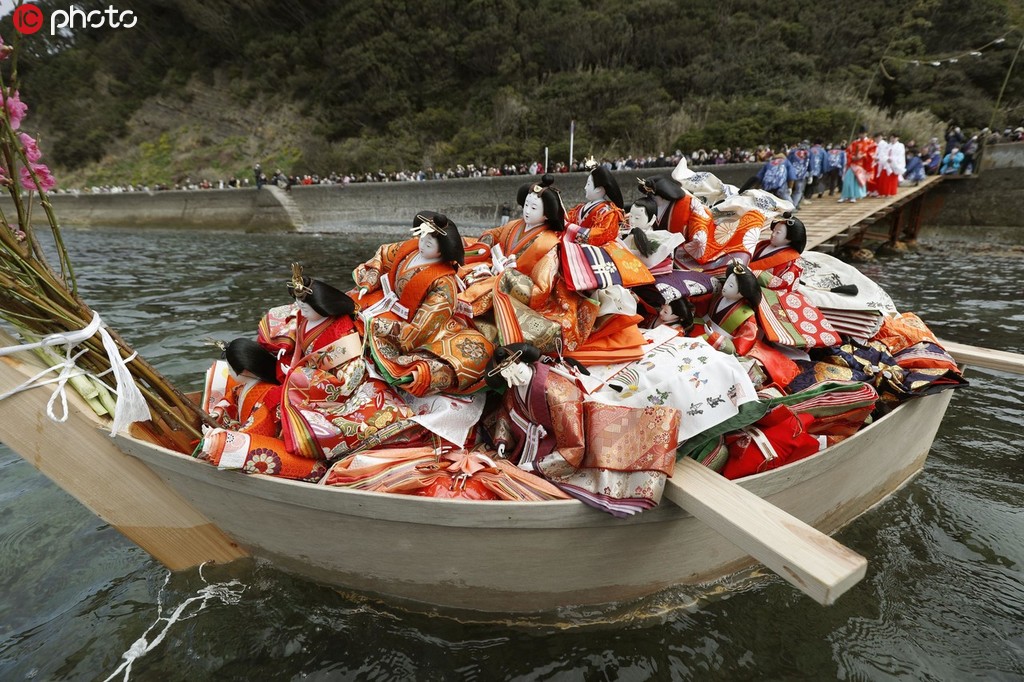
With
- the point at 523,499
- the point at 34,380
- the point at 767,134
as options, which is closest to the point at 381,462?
the point at 523,499

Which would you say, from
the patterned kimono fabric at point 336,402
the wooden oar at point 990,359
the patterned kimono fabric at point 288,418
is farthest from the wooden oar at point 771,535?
the wooden oar at point 990,359

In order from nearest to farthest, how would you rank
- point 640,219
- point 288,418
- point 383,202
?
point 288,418
point 640,219
point 383,202

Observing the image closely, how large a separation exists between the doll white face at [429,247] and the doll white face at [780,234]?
2350mm

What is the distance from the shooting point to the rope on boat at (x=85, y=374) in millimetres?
2037

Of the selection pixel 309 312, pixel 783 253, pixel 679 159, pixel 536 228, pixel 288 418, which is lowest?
pixel 288 418

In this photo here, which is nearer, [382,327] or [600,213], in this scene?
[382,327]

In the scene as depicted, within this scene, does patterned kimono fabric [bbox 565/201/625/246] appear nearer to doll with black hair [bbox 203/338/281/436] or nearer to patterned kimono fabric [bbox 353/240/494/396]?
patterned kimono fabric [bbox 353/240/494/396]

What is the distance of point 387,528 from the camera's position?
2244 mm

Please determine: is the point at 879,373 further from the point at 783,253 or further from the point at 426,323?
the point at 426,323

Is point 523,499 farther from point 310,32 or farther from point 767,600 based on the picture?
point 310,32

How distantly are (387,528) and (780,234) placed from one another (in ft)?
10.3

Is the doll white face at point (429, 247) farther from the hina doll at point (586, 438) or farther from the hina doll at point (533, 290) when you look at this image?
the hina doll at point (586, 438)

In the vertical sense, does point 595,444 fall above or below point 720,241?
below

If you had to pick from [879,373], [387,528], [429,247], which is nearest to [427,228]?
[429,247]
